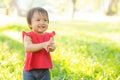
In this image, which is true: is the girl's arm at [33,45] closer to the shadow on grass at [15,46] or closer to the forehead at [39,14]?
the forehead at [39,14]

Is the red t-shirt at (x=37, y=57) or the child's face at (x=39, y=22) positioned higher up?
the child's face at (x=39, y=22)

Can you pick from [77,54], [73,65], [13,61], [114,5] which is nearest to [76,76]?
[73,65]

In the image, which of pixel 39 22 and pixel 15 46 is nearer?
pixel 39 22

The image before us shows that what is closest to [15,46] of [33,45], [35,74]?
[35,74]

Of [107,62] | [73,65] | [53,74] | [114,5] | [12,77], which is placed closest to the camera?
[12,77]

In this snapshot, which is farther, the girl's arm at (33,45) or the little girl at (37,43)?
the little girl at (37,43)

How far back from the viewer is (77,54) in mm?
8438

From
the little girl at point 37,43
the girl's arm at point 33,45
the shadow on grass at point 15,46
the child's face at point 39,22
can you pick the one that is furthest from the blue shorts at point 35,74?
the shadow on grass at point 15,46

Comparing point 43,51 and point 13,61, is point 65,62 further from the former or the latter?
point 43,51

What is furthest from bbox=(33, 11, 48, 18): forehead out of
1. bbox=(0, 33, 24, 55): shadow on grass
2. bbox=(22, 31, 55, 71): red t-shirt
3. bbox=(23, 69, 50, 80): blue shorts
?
bbox=(0, 33, 24, 55): shadow on grass

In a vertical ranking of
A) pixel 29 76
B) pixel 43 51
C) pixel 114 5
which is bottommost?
pixel 114 5

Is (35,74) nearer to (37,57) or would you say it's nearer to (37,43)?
(37,57)

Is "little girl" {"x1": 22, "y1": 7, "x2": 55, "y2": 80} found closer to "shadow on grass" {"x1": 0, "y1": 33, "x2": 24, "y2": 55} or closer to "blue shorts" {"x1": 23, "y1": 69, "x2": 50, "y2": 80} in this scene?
"blue shorts" {"x1": 23, "y1": 69, "x2": 50, "y2": 80}

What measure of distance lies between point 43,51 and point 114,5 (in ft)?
119
